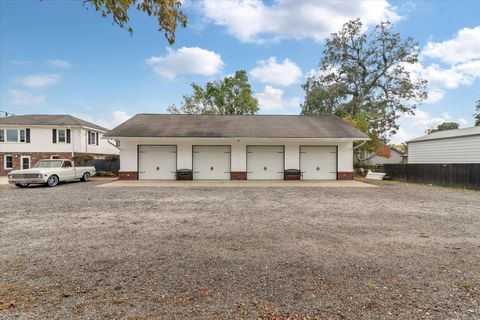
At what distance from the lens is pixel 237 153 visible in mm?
17406

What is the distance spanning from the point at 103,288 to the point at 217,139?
45.2 feet

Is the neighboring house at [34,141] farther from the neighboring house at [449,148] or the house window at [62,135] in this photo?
the neighboring house at [449,148]

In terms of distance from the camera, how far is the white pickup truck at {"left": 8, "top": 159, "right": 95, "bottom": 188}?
13.6 m

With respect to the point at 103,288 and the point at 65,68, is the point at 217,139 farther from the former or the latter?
the point at 103,288

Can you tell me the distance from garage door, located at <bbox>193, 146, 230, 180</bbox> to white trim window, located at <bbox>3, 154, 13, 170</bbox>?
1886 centimetres

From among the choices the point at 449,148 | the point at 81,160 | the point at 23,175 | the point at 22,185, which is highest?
the point at 449,148

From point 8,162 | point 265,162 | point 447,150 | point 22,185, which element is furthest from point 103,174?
point 447,150

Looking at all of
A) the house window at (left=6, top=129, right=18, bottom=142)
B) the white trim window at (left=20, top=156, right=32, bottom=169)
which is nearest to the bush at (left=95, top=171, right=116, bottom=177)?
the white trim window at (left=20, top=156, right=32, bottom=169)

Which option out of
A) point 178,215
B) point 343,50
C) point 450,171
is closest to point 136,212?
point 178,215

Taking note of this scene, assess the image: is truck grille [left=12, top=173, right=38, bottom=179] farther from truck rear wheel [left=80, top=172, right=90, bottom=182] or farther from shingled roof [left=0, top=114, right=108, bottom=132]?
shingled roof [left=0, top=114, right=108, bottom=132]

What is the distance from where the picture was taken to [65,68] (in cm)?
1616

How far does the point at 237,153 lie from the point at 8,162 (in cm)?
2176

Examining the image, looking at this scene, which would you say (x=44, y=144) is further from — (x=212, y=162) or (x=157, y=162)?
(x=212, y=162)

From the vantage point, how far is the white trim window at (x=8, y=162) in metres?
23.8
